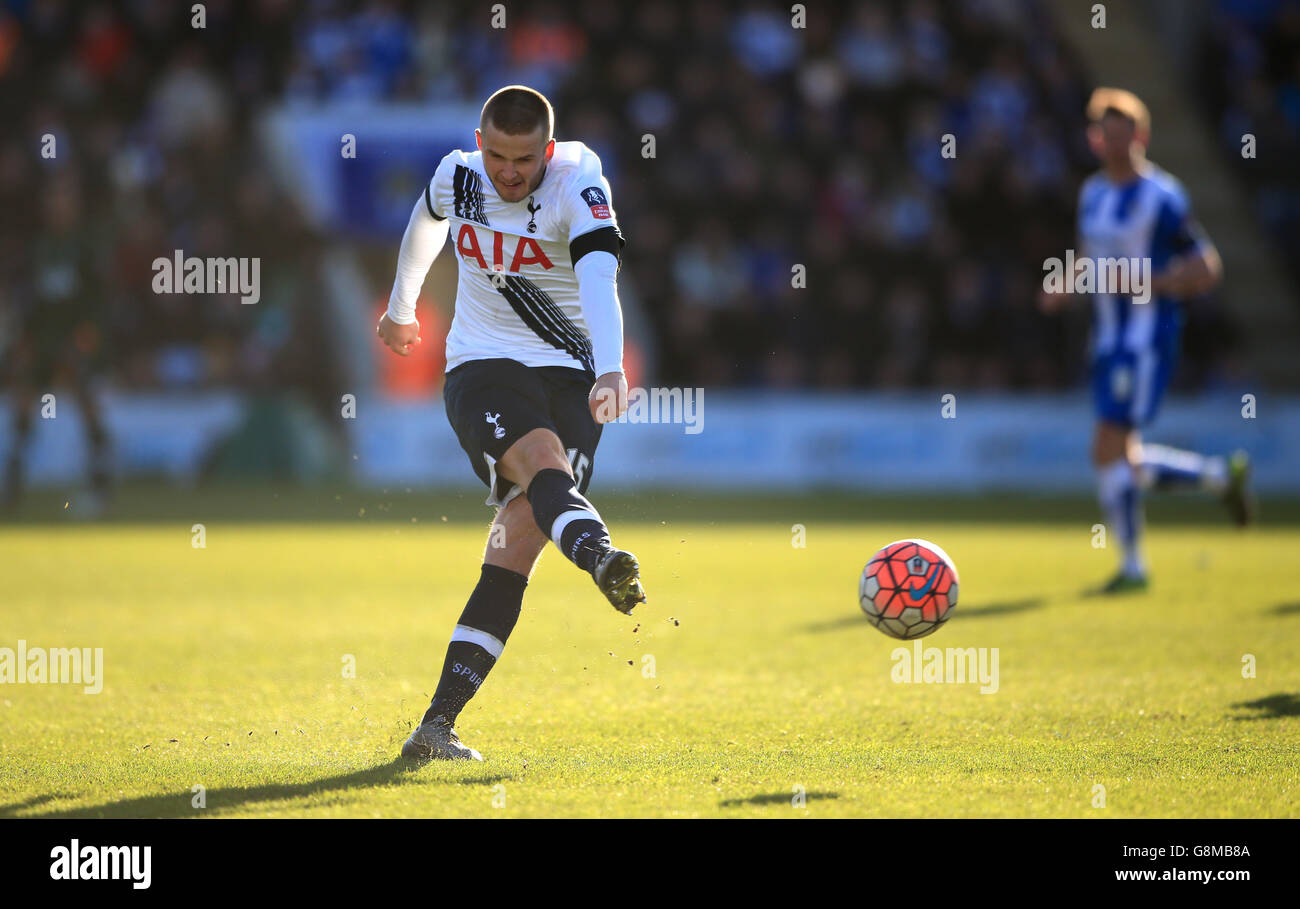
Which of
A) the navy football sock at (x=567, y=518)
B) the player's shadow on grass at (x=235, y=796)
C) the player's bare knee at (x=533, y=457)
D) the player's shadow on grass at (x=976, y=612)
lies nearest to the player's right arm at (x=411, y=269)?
the player's bare knee at (x=533, y=457)

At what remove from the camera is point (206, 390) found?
19797 millimetres

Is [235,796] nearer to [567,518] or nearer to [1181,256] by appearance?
[567,518]

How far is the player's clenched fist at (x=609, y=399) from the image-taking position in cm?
486

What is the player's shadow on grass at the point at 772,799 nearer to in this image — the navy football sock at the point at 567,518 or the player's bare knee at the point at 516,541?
the navy football sock at the point at 567,518

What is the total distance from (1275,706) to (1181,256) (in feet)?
14.1

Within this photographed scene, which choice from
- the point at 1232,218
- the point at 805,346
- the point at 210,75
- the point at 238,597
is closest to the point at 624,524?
the point at 238,597

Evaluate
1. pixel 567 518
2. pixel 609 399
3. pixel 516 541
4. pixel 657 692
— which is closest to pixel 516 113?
pixel 609 399

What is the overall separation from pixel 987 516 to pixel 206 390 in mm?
9972

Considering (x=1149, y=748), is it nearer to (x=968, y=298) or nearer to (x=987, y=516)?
(x=987, y=516)

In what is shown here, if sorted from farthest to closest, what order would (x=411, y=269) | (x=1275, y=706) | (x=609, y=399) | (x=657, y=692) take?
(x=657, y=692), (x=1275, y=706), (x=411, y=269), (x=609, y=399)

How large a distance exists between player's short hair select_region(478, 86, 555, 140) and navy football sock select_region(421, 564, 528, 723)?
146 centimetres

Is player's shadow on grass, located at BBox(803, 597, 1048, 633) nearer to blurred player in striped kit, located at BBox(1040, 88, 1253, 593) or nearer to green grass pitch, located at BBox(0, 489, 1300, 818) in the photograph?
green grass pitch, located at BBox(0, 489, 1300, 818)

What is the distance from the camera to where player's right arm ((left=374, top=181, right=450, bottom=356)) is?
18.2 ft

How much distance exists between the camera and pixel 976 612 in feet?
29.3
